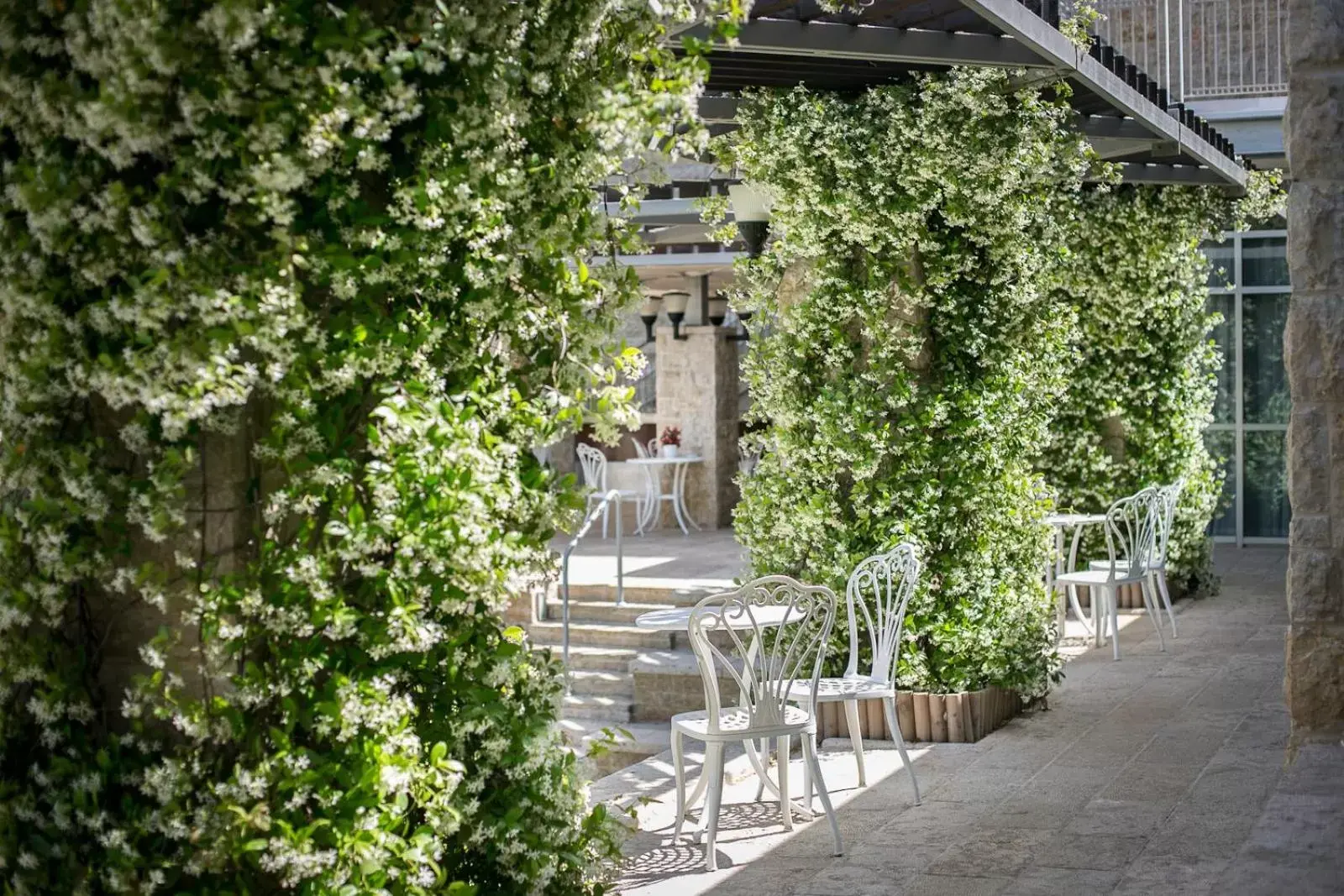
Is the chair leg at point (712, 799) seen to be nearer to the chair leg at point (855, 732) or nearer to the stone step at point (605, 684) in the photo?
the chair leg at point (855, 732)

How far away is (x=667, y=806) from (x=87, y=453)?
3529 millimetres

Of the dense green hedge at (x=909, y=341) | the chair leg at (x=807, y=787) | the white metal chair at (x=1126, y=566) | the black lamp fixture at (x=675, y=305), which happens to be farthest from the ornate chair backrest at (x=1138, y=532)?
the black lamp fixture at (x=675, y=305)

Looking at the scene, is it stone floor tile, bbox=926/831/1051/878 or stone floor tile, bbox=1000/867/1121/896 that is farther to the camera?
stone floor tile, bbox=926/831/1051/878

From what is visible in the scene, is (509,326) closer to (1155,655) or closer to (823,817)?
(823,817)

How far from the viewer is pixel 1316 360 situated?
4.11 m

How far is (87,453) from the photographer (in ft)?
8.66

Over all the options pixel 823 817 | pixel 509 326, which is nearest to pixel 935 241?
pixel 823 817

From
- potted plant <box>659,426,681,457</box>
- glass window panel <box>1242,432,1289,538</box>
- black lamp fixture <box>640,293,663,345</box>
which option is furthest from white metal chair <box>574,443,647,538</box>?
glass window panel <box>1242,432,1289,538</box>

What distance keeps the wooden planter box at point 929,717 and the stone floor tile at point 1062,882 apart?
1916 mm

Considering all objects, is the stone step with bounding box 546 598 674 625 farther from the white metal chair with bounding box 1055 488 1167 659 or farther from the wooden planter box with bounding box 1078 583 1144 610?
the wooden planter box with bounding box 1078 583 1144 610

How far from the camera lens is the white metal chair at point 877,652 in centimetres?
557

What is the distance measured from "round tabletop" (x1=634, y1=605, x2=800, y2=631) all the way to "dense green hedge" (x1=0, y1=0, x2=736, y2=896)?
2274 mm

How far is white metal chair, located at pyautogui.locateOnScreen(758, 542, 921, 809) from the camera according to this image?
5.57 m

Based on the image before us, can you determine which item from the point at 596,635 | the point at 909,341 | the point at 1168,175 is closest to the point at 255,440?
the point at 909,341
